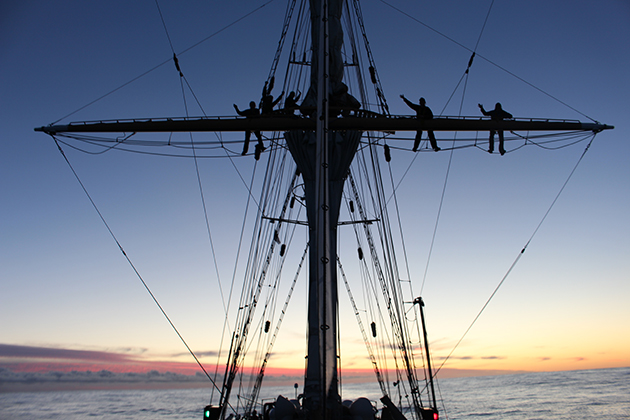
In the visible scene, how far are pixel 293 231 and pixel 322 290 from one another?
1193 cm

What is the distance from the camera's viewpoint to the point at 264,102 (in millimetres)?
13617

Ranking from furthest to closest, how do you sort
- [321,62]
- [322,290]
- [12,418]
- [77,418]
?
[12,418] < [77,418] < [321,62] < [322,290]

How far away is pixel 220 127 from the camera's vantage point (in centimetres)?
1262

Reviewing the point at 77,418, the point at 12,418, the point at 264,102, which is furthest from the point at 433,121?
the point at 12,418

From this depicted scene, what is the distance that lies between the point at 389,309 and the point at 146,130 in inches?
392

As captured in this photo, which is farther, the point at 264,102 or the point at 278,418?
the point at 264,102

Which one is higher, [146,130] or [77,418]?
[146,130]

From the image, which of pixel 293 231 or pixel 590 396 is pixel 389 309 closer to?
pixel 293 231

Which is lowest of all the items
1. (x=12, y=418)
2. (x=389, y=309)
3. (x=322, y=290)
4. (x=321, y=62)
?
(x=12, y=418)

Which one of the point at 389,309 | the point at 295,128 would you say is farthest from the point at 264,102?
the point at 389,309

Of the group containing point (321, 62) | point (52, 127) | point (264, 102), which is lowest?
point (321, 62)

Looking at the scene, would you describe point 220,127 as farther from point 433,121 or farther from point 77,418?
point 77,418

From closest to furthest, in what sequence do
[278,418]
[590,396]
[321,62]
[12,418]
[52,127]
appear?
[321,62]
[278,418]
[52,127]
[590,396]
[12,418]

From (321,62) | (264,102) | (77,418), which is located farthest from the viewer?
(77,418)
